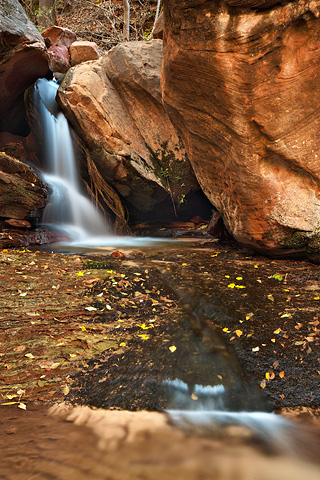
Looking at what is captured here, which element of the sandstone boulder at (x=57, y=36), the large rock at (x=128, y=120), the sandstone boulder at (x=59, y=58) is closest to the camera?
the large rock at (x=128, y=120)

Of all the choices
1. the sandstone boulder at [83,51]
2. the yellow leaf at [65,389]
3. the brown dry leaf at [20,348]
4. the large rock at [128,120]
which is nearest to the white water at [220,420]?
the yellow leaf at [65,389]

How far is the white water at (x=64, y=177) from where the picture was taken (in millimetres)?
9758

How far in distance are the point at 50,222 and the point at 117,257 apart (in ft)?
14.9

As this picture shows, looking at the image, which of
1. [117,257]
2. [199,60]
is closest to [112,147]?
[117,257]

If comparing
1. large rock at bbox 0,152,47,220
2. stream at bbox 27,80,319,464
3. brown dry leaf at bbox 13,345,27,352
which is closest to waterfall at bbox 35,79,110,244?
large rock at bbox 0,152,47,220

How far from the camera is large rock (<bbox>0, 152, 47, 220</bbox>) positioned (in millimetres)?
7195

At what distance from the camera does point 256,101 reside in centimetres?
426

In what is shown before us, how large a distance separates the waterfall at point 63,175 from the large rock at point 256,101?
564cm

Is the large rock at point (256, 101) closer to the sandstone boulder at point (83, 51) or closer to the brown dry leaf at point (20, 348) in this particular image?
the brown dry leaf at point (20, 348)

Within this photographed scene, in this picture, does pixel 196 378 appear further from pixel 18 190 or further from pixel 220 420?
pixel 18 190

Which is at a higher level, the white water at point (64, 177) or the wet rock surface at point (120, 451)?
the white water at point (64, 177)

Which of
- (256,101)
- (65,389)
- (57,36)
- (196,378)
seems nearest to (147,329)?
(196,378)

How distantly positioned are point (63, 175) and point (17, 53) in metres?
3.87

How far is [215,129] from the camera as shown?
16.4 feet
